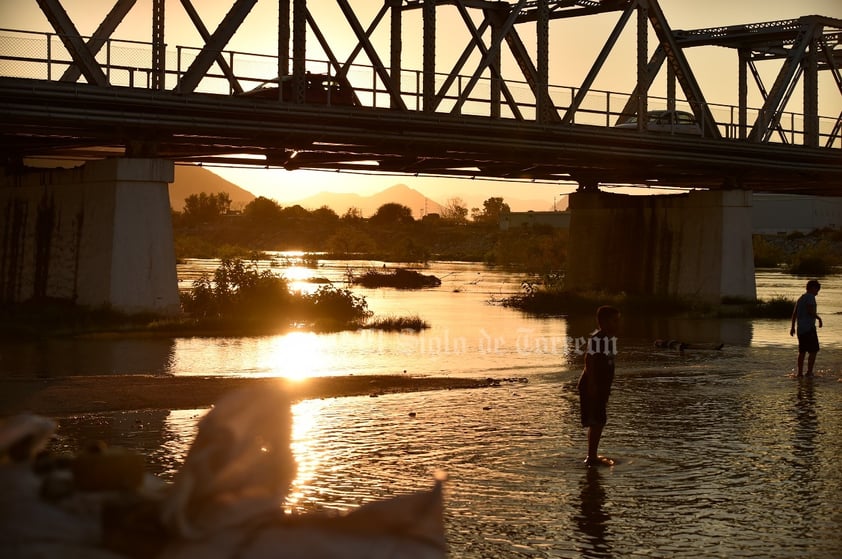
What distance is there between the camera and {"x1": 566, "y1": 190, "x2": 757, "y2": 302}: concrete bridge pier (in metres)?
45.1

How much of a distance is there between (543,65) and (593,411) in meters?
28.2

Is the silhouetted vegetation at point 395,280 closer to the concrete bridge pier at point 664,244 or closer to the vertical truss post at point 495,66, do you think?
the concrete bridge pier at point 664,244

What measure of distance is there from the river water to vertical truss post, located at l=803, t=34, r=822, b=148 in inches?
871

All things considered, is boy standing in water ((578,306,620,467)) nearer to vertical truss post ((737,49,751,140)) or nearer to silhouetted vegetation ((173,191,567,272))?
vertical truss post ((737,49,751,140))

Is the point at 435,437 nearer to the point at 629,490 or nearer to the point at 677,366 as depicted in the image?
the point at 629,490

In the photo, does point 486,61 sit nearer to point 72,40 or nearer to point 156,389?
point 72,40

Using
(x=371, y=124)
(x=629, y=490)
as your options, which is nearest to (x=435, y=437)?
(x=629, y=490)

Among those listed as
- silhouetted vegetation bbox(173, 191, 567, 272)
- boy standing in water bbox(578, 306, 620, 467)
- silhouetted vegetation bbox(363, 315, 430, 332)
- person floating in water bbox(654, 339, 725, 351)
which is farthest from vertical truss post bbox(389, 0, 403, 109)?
silhouetted vegetation bbox(173, 191, 567, 272)

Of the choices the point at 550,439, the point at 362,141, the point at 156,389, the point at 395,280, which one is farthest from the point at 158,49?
the point at 395,280

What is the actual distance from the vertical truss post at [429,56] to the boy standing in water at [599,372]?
24.2 metres

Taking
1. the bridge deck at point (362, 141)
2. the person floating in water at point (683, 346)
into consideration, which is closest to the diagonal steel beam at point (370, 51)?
the bridge deck at point (362, 141)

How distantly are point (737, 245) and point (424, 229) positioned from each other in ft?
490

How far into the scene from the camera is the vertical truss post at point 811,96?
49.2 metres

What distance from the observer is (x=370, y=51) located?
33469mm
